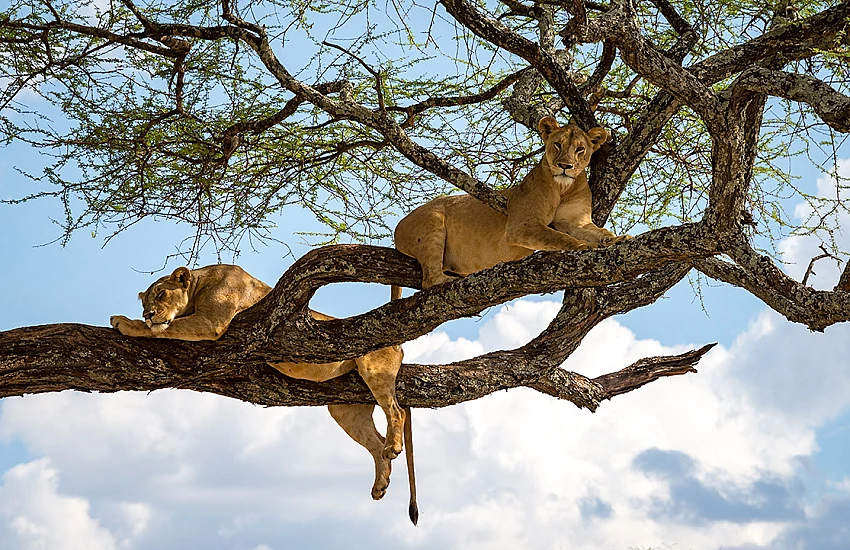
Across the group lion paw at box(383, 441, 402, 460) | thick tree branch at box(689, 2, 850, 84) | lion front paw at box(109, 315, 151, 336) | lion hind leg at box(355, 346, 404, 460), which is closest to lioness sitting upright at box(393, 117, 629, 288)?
lion hind leg at box(355, 346, 404, 460)

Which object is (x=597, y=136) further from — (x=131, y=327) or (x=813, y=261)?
(x=131, y=327)

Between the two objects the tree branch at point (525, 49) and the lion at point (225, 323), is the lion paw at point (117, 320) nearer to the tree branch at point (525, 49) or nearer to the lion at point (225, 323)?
the lion at point (225, 323)

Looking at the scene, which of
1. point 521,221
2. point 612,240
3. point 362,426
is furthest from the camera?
point 362,426

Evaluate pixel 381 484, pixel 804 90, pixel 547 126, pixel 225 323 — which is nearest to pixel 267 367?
pixel 225 323

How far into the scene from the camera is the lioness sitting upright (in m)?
5.40

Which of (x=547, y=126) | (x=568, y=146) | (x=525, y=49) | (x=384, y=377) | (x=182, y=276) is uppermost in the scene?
(x=525, y=49)

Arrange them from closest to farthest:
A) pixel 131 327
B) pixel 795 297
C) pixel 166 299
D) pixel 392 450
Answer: pixel 795 297 → pixel 131 327 → pixel 166 299 → pixel 392 450

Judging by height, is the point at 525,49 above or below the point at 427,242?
above

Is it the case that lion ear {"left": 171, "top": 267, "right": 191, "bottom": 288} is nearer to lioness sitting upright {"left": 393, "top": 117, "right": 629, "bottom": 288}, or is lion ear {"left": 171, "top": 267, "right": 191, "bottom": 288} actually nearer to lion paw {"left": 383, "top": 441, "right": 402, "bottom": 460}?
lioness sitting upright {"left": 393, "top": 117, "right": 629, "bottom": 288}

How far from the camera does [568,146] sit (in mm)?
5504

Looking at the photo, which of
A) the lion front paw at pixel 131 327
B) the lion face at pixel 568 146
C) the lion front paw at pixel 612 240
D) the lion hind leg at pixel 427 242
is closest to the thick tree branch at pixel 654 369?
the lion hind leg at pixel 427 242

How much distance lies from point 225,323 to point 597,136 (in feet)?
7.75

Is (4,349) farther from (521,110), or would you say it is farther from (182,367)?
(521,110)

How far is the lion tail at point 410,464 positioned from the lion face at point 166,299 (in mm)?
1606
